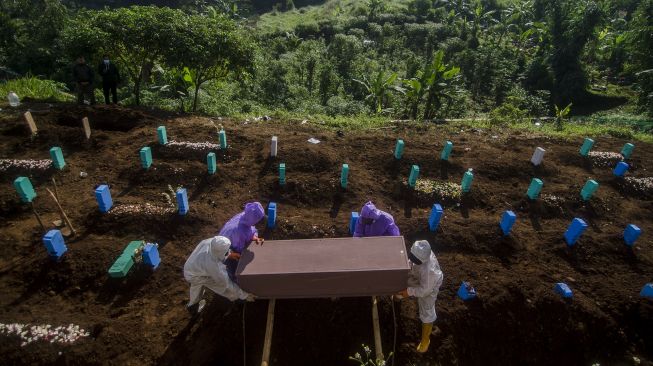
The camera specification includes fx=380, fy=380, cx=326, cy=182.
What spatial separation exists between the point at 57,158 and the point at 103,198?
1.97 meters

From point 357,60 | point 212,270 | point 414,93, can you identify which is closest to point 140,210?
point 212,270

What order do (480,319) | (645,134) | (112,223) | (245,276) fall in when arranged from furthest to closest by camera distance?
(645,134) < (112,223) < (480,319) < (245,276)

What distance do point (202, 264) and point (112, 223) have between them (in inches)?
102

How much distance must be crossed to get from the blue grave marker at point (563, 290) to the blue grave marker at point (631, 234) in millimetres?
1969

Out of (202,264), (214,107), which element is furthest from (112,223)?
(214,107)

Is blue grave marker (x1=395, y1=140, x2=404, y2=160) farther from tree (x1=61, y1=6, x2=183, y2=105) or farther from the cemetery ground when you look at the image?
tree (x1=61, y1=6, x2=183, y2=105)

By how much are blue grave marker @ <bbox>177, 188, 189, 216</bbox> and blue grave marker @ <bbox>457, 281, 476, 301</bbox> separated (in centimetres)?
447

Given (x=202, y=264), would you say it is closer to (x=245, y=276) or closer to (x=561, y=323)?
(x=245, y=276)

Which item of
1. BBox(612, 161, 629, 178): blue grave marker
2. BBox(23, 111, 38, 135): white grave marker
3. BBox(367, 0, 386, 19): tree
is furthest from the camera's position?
BBox(367, 0, 386, 19): tree

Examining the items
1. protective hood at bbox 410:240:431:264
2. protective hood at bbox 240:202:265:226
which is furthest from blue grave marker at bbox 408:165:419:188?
protective hood at bbox 240:202:265:226

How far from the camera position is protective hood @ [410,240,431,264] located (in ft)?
13.8

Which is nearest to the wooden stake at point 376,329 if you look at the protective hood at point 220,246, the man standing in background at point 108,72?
the protective hood at point 220,246

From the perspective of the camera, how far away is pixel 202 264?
4.52 metres

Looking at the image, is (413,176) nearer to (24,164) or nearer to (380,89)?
(380,89)
